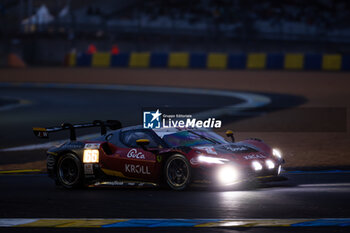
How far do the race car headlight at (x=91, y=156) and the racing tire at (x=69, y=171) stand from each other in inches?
4.6

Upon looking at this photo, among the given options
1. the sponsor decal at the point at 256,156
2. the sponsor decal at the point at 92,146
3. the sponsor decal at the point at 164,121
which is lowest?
the sponsor decal at the point at 256,156

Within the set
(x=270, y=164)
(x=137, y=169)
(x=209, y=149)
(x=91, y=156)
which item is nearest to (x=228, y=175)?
(x=209, y=149)

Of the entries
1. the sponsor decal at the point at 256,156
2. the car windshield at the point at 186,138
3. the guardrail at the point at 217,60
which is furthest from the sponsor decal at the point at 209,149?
the guardrail at the point at 217,60

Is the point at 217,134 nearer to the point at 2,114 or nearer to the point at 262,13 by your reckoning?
the point at 2,114

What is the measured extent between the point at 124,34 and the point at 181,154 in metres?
43.1

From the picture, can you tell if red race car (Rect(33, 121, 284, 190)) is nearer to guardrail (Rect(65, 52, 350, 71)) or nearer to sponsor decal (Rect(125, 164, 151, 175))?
sponsor decal (Rect(125, 164, 151, 175))

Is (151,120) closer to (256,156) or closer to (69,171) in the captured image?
(69,171)

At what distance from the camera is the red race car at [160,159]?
9.38 meters

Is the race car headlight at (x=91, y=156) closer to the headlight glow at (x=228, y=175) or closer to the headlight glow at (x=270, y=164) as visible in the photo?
the headlight glow at (x=228, y=175)

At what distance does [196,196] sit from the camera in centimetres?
931

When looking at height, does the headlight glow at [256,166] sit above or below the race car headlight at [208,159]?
below

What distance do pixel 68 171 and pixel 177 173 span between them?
1798 mm

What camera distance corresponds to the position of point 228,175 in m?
9.27

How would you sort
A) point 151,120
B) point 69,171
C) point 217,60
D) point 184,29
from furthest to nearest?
point 184,29 < point 217,60 < point 69,171 < point 151,120
